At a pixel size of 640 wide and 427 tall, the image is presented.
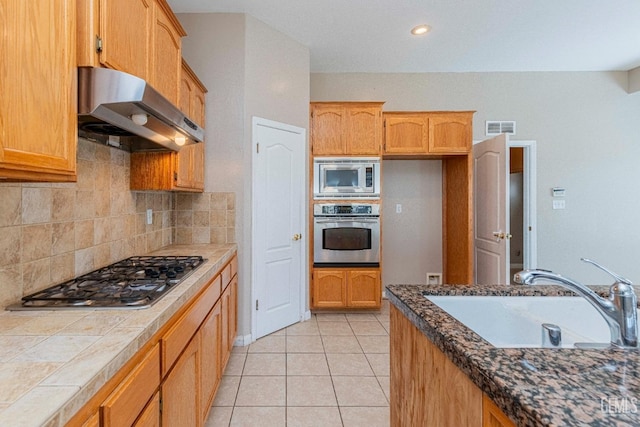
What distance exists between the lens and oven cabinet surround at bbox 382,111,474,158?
3572mm

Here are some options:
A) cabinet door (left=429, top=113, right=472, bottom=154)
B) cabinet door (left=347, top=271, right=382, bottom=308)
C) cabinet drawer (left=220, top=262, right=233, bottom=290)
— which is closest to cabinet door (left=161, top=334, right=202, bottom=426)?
cabinet drawer (left=220, top=262, right=233, bottom=290)

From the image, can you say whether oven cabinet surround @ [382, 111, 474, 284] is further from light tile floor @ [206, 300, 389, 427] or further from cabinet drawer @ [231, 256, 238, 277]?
cabinet drawer @ [231, 256, 238, 277]

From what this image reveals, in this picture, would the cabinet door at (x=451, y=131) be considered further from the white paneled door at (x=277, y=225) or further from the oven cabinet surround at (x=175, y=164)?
the oven cabinet surround at (x=175, y=164)

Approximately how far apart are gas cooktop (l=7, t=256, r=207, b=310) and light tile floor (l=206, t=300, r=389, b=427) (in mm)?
917

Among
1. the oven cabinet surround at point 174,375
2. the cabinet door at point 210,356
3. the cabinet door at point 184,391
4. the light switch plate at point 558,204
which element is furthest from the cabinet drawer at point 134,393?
the light switch plate at point 558,204

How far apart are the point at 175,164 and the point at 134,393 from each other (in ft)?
5.28

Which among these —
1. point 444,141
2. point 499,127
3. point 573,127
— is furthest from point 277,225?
point 573,127

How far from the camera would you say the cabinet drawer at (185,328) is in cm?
112

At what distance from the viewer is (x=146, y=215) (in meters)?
2.37

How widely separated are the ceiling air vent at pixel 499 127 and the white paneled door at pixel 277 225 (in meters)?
2.51

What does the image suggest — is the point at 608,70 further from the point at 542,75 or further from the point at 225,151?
the point at 225,151

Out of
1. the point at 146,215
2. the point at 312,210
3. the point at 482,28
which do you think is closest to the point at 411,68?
the point at 482,28

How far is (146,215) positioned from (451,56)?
3.62m

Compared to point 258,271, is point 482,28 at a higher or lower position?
higher
